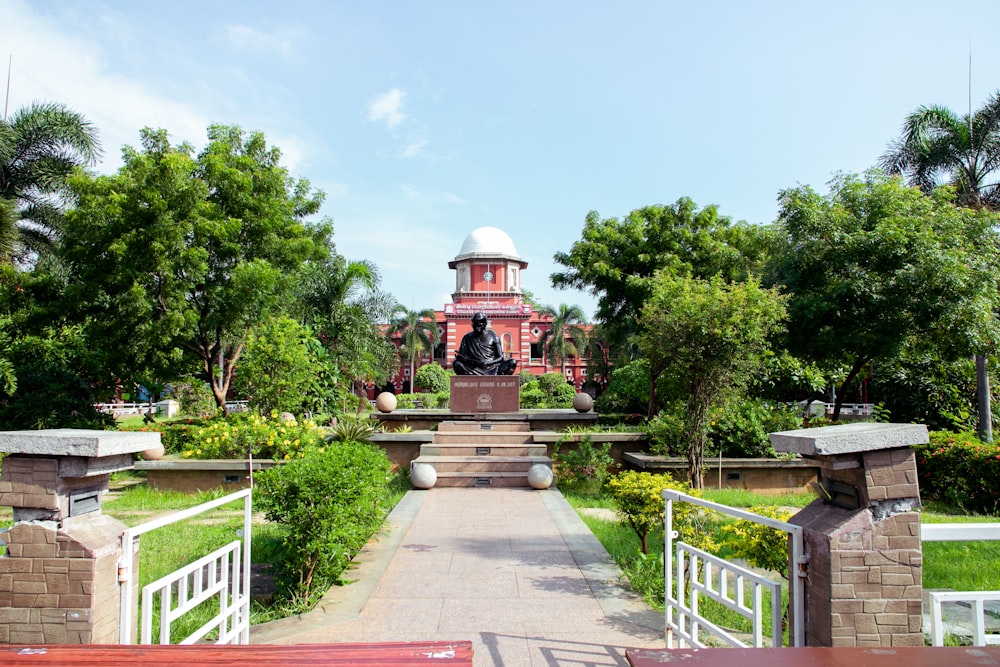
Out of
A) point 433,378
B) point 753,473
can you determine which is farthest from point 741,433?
point 433,378

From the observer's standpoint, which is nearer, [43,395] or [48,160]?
[43,395]

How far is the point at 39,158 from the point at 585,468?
18.2 m

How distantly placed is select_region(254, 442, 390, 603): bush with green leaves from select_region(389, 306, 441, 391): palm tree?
33320 millimetres

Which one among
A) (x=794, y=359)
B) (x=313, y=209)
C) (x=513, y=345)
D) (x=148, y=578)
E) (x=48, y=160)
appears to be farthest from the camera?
(x=513, y=345)

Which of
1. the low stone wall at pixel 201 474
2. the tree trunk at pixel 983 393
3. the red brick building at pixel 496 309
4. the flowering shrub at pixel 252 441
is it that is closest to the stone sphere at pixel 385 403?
the flowering shrub at pixel 252 441

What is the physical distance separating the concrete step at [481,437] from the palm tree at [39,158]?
44.6 feet

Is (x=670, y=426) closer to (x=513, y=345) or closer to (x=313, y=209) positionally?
(x=313, y=209)

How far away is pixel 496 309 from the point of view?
39.8 meters

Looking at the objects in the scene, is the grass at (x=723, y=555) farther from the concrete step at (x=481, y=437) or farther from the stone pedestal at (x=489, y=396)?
the stone pedestal at (x=489, y=396)

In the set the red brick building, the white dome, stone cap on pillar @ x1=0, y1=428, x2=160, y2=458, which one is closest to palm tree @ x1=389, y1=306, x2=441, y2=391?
the red brick building

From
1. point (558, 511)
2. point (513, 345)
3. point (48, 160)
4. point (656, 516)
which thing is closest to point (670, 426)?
point (558, 511)

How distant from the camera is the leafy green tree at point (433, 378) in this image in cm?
3550

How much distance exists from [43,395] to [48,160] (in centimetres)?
909

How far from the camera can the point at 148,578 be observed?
5211mm
